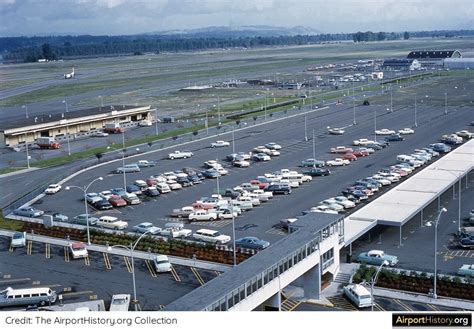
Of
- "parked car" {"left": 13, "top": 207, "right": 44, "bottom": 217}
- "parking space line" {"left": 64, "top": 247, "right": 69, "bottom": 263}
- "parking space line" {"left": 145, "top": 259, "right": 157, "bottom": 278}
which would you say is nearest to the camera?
"parking space line" {"left": 145, "top": 259, "right": 157, "bottom": 278}

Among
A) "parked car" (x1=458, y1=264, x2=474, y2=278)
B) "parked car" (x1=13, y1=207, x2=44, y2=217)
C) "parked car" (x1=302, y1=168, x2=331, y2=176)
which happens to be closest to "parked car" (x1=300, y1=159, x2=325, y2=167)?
"parked car" (x1=302, y1=168, x2=331, y2=176)

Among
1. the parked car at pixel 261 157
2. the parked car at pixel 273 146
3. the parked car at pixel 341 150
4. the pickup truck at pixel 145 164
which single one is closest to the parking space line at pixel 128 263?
the pickup truck at pixel 145 164

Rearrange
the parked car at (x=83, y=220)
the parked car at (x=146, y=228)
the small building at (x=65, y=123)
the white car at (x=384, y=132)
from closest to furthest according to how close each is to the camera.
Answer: the parked car at (x=146, y=228), the parked car at (x=83, y=220), the white car at (x=384, y=132), the small building at (x=65, y=123)

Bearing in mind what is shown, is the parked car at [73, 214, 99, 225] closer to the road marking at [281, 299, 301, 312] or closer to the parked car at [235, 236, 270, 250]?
Result: the parked car at [235, 236, 270, 250]

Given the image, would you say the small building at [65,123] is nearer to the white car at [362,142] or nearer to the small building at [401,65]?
the white car at [362,142]

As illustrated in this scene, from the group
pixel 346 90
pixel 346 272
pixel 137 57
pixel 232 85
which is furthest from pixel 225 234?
pixel 137 57

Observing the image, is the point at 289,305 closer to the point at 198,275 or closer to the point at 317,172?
the point at 198,275
